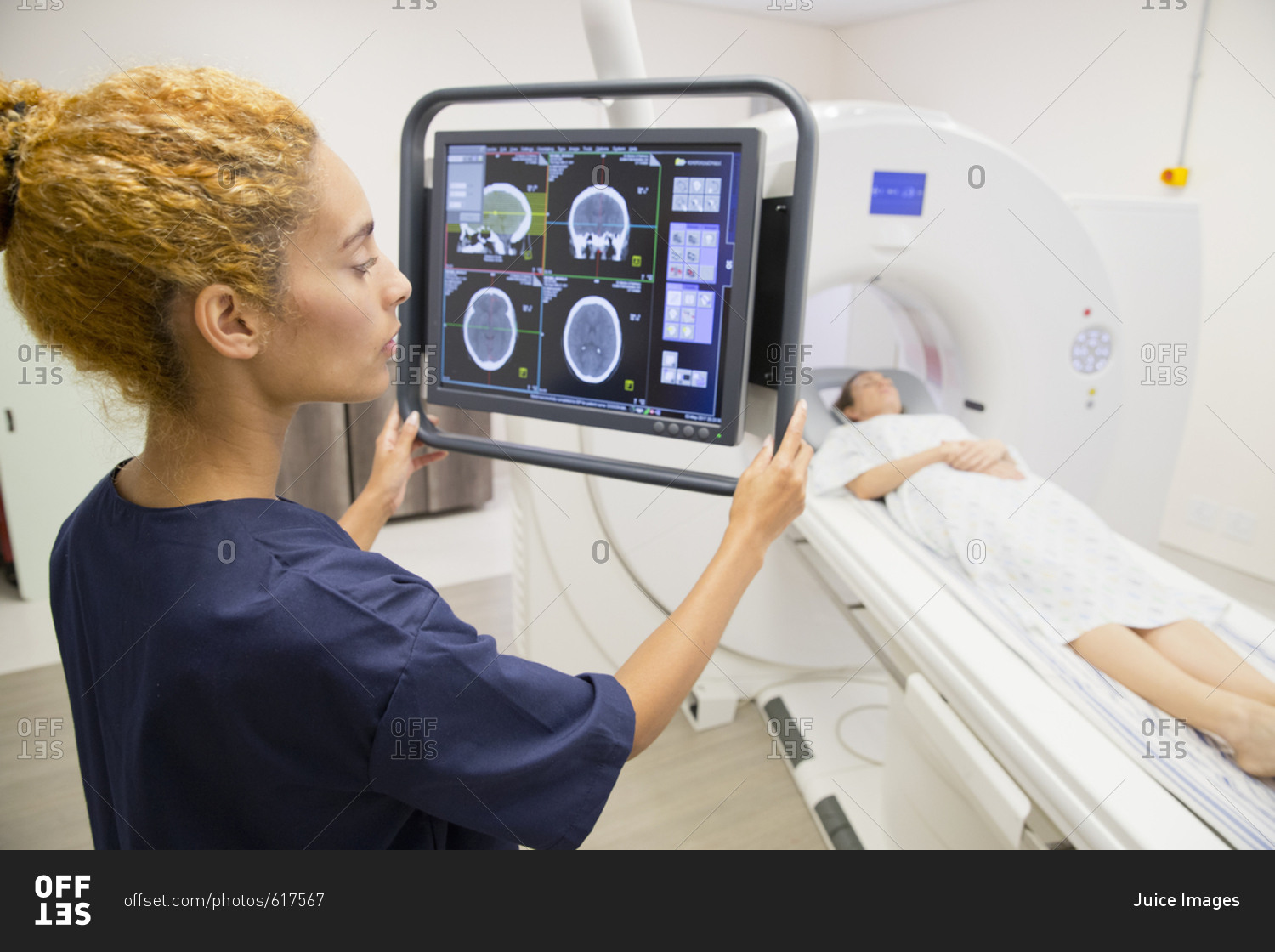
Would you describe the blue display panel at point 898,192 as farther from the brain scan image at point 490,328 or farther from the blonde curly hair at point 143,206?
the blonde curly hair at point 143,206

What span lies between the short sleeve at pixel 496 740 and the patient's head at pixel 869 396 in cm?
158

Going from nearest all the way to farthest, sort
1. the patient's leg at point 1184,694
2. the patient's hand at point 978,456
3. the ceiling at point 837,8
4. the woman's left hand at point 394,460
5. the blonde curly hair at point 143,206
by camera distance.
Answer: the blonde curly hair at point 143,206 → the patient's leg at point 1184,694 → the woman's left hand at point 394,460 → the patient's hand at point 978,456 → the ceiling at point 837,8

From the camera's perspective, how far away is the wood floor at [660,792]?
1645 mm

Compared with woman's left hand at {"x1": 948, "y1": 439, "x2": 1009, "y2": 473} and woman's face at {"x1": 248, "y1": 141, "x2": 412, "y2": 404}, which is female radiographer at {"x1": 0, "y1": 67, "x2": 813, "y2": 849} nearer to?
woman's face at {"x1": 248, "y1": 141, "x2": 412, "y2": 404}

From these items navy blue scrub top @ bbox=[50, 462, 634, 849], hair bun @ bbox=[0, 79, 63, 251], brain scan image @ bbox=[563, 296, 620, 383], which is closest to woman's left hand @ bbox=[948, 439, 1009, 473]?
brain scan image @ bbox=[563, 296, 620, 383]

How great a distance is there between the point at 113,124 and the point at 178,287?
0.12m

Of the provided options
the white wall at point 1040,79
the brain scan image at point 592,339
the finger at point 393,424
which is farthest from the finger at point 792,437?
the white wall at point 1040,79

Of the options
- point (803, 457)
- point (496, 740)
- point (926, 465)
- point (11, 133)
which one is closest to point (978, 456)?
point (926, 465)

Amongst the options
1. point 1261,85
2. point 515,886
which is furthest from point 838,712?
point 1261,85

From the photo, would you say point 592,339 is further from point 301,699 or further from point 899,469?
point 899,469

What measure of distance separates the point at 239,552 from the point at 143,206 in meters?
0.27

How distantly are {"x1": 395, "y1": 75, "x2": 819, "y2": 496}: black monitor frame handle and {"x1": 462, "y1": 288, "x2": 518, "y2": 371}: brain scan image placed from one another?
0.09 metres

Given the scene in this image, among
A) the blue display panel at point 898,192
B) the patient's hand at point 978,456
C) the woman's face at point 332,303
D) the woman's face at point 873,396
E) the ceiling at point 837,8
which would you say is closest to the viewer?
the woman's face at point 332,303

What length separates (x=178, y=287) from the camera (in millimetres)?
605
